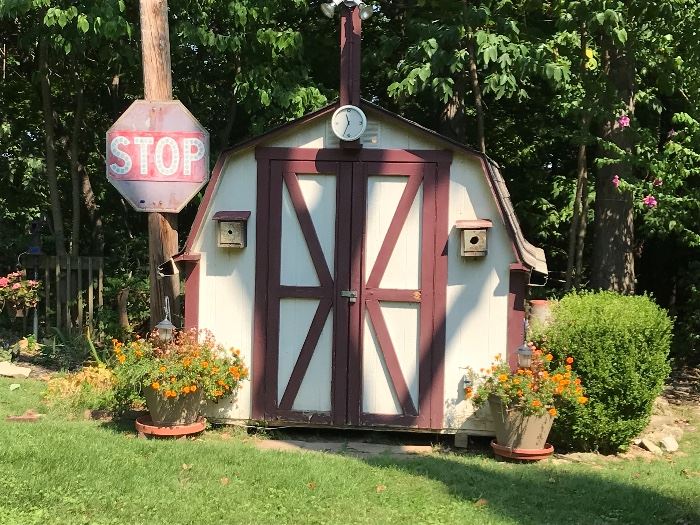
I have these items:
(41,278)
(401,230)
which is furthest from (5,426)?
(41,278)

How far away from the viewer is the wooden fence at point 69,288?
416 inches

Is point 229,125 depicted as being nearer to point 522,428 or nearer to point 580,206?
point 580,206

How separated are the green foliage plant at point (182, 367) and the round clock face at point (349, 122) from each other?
2.14 meters

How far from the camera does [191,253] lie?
21.2ft

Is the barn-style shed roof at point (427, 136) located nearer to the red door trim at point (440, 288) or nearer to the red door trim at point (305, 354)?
the red door trim at point (440, 288)

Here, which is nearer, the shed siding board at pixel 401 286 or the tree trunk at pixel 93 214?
the shed siding board at pixel 401 286

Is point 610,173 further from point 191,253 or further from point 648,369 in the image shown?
point 191,253

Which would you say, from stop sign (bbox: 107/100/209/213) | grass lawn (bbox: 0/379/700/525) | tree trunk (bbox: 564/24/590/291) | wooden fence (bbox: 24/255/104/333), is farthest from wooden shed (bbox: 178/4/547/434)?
wooden fence (bbox: 24/255/104/333)

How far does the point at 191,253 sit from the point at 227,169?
2.71 feet

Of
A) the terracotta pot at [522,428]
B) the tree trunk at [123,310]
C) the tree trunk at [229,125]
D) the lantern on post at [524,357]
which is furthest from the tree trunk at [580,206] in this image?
the tree trunk at [123,310]

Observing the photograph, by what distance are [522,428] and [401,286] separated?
1568 millimetres

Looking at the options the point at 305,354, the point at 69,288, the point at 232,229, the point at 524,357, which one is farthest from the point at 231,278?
the point at 69,288

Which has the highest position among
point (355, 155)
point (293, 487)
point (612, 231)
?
point (355, 155)

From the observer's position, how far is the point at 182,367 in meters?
5.91
